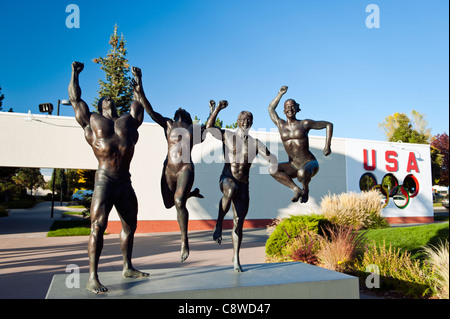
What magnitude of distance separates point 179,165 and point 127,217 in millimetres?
974

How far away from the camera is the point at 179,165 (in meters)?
4.91

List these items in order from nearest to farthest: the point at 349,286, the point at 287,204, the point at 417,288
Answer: the point at 349,286 < the point at 417,288 < the point at 287,204

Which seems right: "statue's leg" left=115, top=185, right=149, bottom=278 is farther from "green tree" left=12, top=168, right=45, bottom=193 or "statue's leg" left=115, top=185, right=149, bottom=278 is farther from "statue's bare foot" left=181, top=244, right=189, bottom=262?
"green tree" left=12, top=168, right=45, bottom=193

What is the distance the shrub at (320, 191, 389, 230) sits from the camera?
9.74 m

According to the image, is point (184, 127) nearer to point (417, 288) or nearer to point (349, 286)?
point (349, 286)

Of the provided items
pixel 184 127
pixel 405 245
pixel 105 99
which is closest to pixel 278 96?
pixel 184 127

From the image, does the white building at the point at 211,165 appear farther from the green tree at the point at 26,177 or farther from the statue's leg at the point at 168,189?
the green tree at the point at 26,177

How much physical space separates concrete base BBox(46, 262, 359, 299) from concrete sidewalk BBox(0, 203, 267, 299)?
2076 millimetres

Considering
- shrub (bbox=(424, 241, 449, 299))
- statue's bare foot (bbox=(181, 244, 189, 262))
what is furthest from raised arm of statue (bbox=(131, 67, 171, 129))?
shrub (bbox=(424, 241, 449, 299))

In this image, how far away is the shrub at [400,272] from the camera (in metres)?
5.95

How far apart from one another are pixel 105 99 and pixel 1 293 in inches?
149

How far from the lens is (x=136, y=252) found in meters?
10.3

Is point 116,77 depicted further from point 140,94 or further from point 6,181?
point 140,94

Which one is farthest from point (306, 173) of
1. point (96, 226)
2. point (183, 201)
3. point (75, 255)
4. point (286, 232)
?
point (75, 255)
